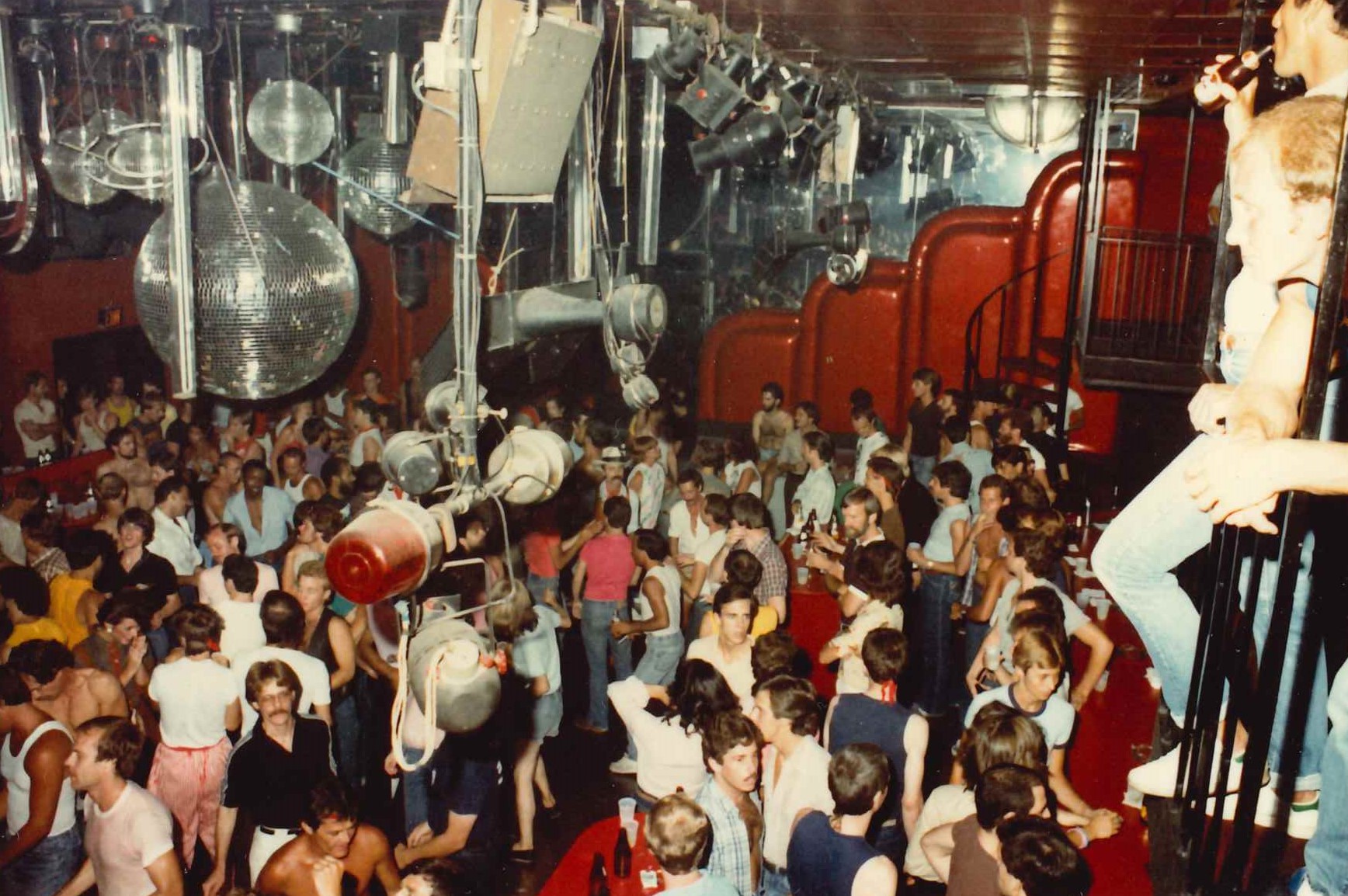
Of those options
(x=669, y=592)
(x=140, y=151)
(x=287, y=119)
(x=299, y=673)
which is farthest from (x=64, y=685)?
(x=669, y=592)

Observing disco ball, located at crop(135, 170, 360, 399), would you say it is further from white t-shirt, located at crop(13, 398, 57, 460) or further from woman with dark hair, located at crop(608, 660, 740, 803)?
white t-shirt, located at crop(13, 398, 57, 460)

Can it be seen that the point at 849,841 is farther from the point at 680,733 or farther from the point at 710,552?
the point at 710,552

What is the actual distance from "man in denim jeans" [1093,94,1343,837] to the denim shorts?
3318 mm

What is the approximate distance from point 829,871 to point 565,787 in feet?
9.51

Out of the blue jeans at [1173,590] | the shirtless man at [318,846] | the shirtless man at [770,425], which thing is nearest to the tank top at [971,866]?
the blue jeans at [1173,590]

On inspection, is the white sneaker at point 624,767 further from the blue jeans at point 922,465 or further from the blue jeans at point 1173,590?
the blue jeans at point 1173,590

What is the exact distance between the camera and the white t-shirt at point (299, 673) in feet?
14.4

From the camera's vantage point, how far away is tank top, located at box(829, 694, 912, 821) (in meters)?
3.92

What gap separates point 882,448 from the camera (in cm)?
712

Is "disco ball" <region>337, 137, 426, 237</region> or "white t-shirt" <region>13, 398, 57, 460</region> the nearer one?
"disco ball" <region>337, 137, 426, 237</region>

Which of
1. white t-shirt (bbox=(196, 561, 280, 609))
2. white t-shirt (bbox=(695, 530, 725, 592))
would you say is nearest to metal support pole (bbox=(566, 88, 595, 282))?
white t-shirt (bbox=(196, 561, 280, 609))

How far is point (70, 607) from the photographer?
5.02 meters

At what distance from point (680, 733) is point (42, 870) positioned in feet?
8.01

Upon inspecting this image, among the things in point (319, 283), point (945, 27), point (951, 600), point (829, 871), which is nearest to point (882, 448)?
point (951, 600)
